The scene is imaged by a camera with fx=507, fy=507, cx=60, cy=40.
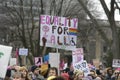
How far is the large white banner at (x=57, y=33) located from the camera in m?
12.7

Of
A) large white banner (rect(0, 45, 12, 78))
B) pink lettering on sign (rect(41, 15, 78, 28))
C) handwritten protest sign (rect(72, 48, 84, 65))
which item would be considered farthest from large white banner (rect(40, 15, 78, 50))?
large white banner (rect(0, 45, 12, 78))

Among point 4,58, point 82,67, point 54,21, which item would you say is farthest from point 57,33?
point 4,58

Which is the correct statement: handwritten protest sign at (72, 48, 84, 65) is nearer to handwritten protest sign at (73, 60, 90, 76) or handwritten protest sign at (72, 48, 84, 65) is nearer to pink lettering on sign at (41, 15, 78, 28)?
handwritten protest sign at (73, 60, 90, 76)

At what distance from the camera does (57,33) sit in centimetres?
1293

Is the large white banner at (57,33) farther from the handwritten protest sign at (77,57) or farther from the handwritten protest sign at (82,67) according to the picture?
the handwritten protest sign at (77,57)

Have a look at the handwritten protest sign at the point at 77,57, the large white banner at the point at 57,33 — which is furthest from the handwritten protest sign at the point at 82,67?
the handwritten protest sign at the point at 77,57

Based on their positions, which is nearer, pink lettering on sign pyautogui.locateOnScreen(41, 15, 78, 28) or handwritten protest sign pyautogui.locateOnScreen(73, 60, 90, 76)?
pink lettering on sign pyautogui.locateOnScreen(41, 15, 78, 28)

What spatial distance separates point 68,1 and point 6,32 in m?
5.84

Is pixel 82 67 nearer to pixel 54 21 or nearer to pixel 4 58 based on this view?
pixel 54 21

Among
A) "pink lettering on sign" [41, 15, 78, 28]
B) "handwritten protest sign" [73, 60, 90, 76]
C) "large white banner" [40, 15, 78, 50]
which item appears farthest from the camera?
"handwritten protest sign" [73, 60, 90, 76]

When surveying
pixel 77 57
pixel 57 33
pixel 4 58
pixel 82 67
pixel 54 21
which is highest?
pixel 54 21

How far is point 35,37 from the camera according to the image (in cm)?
4609

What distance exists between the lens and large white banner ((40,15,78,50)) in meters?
Answer: 12.7

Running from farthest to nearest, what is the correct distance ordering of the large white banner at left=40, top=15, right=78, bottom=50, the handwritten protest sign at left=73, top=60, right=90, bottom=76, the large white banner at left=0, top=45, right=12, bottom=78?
the handwritten protest sign at left=73, top=60, right=90, bottom=76
the large white banner at left=40, top=15, right=78, bottom=50
the large white banner at left=0, top=45, right=12, bottom=78
